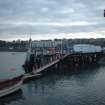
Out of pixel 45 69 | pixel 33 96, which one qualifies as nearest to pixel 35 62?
pixel 45 69

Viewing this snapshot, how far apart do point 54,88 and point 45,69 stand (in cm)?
2011

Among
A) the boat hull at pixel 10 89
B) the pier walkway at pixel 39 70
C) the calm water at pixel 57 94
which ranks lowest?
the calm water at pixel 57 94

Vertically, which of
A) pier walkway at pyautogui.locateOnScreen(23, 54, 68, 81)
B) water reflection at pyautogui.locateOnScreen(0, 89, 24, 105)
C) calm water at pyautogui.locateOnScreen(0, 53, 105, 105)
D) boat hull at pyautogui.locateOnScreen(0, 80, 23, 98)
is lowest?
water reflection at pyautogui.locateOnScreen(0, 89, 24, 105)

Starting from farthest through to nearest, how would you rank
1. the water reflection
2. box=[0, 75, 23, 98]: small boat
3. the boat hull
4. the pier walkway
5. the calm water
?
the pier walkway → box=[0, 75, 23, 98]: small boat → the boat hull → the water reflection → the calm water

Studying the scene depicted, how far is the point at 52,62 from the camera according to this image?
69.4m

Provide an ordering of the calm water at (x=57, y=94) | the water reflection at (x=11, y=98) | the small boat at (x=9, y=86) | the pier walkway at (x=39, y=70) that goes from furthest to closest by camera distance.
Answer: the pier walkway at (x=39, y=70), the small boat at (x=9, y=86), the water reflection at (x=11, y=98), the calm water at (x=57, y=94)

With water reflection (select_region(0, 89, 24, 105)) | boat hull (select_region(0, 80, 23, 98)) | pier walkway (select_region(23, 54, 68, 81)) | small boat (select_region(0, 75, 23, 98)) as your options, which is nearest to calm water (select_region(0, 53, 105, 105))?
water reflection (select_region(0, 89, 24, 105))

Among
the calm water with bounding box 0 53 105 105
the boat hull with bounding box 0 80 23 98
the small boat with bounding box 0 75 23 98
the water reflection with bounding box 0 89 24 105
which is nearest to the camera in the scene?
the calm water with bounding box 0 53 105 105

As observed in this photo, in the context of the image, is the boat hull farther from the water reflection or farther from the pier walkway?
the pier walkway

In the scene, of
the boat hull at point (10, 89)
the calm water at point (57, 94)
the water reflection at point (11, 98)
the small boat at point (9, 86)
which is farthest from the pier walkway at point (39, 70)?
the water reflection at point (11, 98)

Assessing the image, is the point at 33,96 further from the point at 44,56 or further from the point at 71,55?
the point at 71,55

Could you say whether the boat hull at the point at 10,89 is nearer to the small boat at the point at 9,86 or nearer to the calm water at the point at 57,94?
the small boat at the point at 9,86

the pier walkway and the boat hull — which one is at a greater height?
the pier walkway

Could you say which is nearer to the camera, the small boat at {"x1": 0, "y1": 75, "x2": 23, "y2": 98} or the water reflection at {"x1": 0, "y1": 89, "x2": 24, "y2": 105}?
the water reflection at {"x1": 0, "y1": 89, "x2": 24, "y2": 105}
